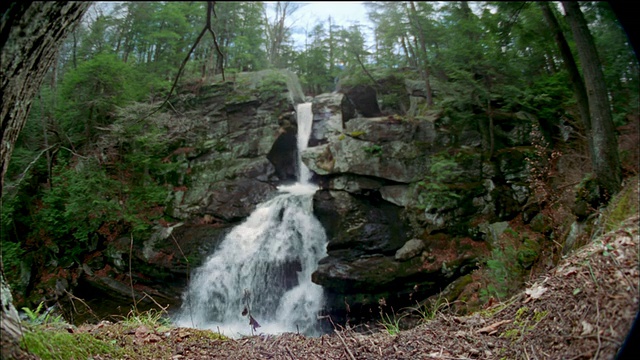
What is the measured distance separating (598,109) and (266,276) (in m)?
8.58

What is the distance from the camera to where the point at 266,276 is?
9273 mm

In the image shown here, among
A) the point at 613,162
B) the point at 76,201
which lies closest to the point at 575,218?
the point at 613,162

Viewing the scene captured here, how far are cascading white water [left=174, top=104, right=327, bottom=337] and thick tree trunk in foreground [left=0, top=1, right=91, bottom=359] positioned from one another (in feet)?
23.3

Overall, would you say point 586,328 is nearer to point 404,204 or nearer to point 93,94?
point 404,204

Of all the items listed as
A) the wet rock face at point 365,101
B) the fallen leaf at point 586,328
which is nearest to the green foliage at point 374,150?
the wet rock face at point 365,101

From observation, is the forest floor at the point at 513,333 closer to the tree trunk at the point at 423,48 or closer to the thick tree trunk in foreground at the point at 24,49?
the thick tree trunk in foreground at the point at 24,49

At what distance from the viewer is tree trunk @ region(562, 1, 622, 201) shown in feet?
12.3

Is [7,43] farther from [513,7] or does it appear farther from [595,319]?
[513,7]

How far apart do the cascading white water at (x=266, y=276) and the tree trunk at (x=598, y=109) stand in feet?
22.8

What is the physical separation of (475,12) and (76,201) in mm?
11644

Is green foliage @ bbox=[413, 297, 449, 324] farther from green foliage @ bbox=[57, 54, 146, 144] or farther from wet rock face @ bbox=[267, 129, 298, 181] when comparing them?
wet rock face @ bbox=[267, 129, 298, 181]

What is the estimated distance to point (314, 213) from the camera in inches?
428

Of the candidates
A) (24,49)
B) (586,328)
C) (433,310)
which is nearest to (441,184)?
(433,310)

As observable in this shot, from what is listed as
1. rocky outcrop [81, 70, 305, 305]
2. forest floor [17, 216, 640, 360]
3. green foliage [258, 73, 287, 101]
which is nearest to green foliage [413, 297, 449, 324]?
forest floor [17, 216, 640, 360]
